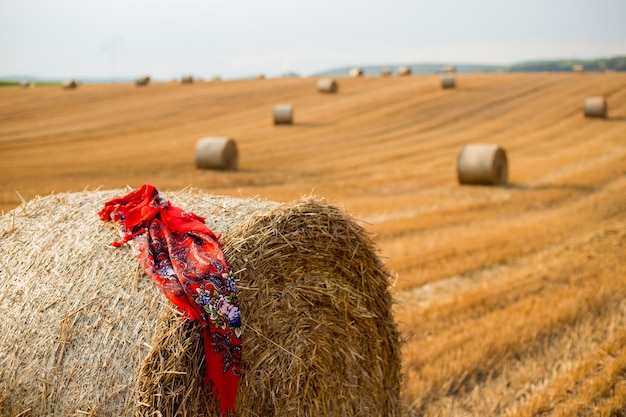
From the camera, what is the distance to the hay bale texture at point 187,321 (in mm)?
2979

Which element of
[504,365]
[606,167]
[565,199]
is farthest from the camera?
[606,167]

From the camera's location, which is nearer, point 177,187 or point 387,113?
point 177,187

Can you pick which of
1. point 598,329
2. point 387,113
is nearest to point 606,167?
point 598,329

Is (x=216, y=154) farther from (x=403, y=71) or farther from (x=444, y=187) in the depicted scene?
(x=403, y=71)

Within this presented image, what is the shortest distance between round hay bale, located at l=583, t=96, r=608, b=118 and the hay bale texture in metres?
22.2

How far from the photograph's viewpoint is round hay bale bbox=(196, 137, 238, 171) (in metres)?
15.5

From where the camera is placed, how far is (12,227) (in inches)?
158

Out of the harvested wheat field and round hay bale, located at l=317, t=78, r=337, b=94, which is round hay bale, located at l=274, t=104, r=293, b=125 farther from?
round hay bale, located at l=317, t=78, r=337, b=94

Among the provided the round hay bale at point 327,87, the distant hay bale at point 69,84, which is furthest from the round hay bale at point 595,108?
the distant hay bale at point 69,84

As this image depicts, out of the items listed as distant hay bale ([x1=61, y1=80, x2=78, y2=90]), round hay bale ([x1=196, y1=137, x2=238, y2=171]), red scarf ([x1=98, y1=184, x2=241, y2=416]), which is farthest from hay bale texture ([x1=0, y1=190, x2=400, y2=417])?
distant hay bale ([x1=61, y1=80, x2=78, y2=90])

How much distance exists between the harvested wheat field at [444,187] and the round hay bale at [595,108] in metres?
0.41

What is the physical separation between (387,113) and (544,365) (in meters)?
21.6

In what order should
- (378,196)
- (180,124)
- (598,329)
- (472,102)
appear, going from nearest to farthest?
1. (598,329)
2. (378,196)
3. (180,124)
4. (472,102)

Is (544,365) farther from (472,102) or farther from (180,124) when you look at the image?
(472,102)
